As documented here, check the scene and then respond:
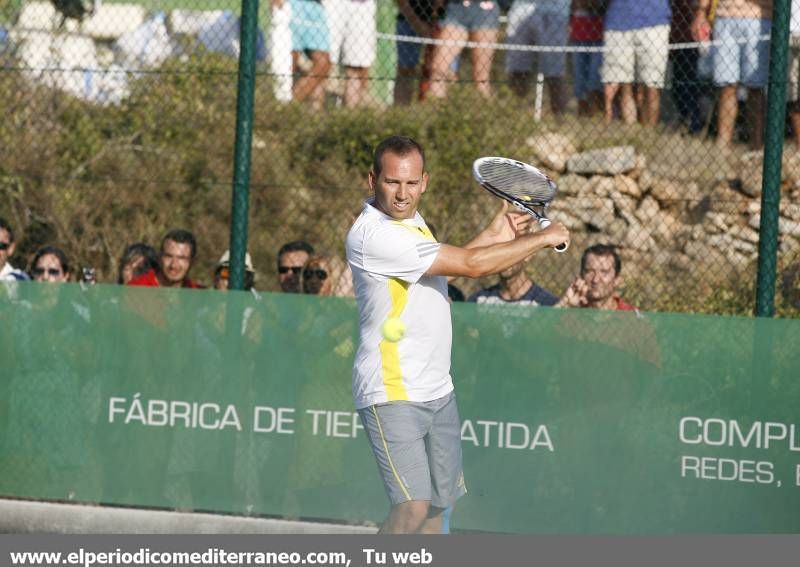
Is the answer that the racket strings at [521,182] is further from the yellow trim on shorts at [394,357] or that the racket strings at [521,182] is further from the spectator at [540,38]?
the spectator at [540,38]

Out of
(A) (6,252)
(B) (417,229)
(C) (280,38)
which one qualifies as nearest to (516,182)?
(B) (417,229)

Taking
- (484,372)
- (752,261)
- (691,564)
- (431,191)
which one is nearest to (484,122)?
(431,191)

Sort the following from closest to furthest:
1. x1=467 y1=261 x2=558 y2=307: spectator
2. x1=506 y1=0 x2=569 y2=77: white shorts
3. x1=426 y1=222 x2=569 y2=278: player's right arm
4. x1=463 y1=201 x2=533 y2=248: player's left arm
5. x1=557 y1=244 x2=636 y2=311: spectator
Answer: x1=426 y1=222 x2=569 y2=278: player's right arm
x1=463 y1=201 x2=533 y2=248: player's left arm
x1=557 y1=244 x2=636 y2=311: spectator
x1=467 y1=261 x2=558 y2=307: spectator
x1=506 y1=0 x2=569 y2=77: white shorts

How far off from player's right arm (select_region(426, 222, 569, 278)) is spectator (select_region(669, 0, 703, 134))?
3530 millimetres

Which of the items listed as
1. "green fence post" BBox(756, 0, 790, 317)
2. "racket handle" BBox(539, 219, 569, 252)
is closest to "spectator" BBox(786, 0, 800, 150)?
"green fence post" BBox(756, 0, 790, 317)

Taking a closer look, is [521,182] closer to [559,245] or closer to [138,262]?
[559,245]

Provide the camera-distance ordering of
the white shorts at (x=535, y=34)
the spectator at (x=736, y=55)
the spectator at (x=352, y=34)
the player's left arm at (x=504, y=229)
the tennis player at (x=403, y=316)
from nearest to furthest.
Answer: the tennis player at (x=403, y=316) → the player's left arm at (x=504, y=229) → the spectator at (x=736, y=55) → the white shorts at (x=535, y=34) → the spectator at (x=352, y=34)

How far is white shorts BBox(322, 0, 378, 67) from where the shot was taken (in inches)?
406

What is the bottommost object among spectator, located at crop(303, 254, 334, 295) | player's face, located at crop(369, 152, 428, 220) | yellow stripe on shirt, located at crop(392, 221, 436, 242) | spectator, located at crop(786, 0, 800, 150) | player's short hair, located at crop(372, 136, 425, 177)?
spectator, located at crop(303, 254, 334, 295)

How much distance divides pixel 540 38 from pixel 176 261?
145 inches

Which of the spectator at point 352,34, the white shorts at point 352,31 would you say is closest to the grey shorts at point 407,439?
the spectator at point 352,34

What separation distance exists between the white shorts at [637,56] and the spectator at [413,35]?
4.20 ft

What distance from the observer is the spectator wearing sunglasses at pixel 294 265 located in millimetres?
7758

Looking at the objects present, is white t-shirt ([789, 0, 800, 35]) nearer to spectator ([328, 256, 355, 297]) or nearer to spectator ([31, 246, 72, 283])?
spectator ([328, 256, 355, 297])
